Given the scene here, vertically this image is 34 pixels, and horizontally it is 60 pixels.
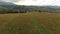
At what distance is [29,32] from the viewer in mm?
599

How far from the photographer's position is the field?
0.61 m

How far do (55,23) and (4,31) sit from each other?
256 millimetres

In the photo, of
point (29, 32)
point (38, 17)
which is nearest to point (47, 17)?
point (38, 17)

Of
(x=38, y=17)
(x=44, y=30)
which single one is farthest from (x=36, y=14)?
(x=44, y=30)

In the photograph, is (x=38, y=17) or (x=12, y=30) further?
(x=38, y=17)

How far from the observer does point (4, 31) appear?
0.60 meters

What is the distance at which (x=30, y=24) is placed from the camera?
2.12ft

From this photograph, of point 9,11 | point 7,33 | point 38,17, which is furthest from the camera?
point 9,11

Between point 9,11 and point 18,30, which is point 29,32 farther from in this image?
point 9,11

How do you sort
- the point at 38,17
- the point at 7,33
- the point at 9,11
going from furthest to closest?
the point at 9,11 < the point at 38,17 < the point at 7,33

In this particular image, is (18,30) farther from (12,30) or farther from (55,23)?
(55,23)

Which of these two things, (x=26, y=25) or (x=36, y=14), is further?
(x=36, y=14)

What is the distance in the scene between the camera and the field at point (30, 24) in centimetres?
61

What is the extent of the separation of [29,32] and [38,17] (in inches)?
5.6
